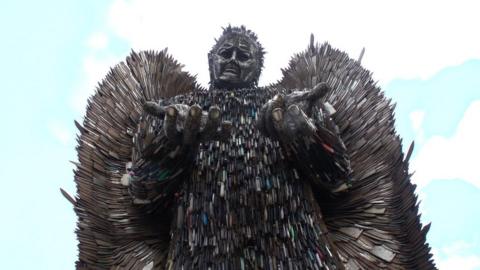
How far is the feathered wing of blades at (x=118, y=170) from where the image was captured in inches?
178

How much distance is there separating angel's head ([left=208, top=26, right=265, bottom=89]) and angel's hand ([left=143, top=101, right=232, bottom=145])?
1.07 meters

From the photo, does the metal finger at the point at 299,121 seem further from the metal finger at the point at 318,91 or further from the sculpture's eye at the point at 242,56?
the sculpture's eye at the point at 242,56

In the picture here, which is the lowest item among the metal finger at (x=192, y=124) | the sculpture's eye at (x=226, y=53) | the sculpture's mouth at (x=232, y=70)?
the metal finger at (x=192, y=124)

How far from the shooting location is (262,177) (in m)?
4.16

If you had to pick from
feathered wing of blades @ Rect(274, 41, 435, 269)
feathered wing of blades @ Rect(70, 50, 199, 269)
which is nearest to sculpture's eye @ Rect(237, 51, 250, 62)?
feathered wing of blades @ Rect(274, 41, 435, 269)

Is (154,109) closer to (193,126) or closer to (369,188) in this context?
(193,126)

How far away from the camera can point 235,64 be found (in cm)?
505

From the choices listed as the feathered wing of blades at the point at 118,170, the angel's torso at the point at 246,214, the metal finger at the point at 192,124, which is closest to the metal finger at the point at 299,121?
the angel's torso at the point at 246,214

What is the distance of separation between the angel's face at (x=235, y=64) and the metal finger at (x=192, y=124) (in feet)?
3.79

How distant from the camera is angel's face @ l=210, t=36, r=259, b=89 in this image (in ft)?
16.6

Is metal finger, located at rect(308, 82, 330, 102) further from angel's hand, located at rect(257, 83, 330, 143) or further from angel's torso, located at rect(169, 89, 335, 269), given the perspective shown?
angel's torso, located at rect(169, 89, 335, 269)

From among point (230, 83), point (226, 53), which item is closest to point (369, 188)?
point (230, 83)

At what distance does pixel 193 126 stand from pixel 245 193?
510 mm

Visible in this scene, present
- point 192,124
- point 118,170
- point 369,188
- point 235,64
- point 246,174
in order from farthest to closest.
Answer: point 235,64 < point 118,170 < point 369,188 < point 246,174 < point 192,124
